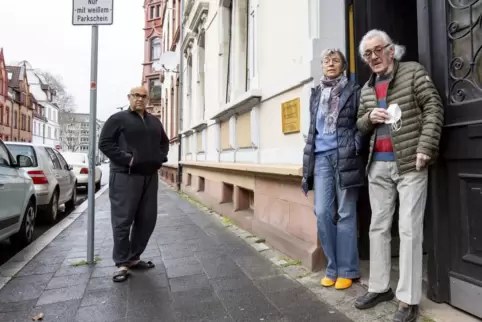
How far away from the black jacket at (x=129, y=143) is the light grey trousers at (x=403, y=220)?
7.40 ft

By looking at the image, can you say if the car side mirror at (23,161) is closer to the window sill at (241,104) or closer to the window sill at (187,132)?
the window sill at (241,104)

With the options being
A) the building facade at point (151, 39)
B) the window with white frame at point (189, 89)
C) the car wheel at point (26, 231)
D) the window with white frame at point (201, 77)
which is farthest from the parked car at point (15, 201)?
the building facade at point (151, 39)

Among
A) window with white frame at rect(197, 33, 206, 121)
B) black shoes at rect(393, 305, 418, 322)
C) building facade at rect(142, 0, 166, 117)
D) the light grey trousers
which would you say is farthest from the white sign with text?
building facade at rect(142, 0, 166, 117)

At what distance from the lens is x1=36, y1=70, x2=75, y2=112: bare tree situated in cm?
8293

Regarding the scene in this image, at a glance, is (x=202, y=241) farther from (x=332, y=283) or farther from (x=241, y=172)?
(x=332, y=283)

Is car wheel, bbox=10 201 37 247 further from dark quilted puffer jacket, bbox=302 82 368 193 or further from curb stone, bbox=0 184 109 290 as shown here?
dark quilted puffer jacket, bbox=302 82 368 193

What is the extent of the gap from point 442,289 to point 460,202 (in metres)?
0.68

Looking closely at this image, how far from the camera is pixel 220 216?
7.93m

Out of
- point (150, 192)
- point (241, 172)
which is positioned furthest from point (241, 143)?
point (150, 192)

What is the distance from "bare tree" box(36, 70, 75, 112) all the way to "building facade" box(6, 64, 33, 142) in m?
21.7

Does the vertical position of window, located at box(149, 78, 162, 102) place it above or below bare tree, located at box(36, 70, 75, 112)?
below

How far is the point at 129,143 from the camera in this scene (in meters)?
4.10

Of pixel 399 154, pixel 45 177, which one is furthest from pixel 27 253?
pixel 399 154

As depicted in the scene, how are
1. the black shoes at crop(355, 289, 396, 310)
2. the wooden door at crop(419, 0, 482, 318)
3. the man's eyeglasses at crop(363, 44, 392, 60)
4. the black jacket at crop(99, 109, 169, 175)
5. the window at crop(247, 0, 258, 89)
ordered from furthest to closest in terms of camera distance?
1. the window at crop(247, 0, 258, 89)
2. the black jacket at crop(99, 109, 169, 175)
3. the black shoes at crop(355, 289, 396, 310)
4. the man's eyeglasses at crop(363, 44, 392, 60)
5. the wooden door at crop(419, 0, 482, 318)
